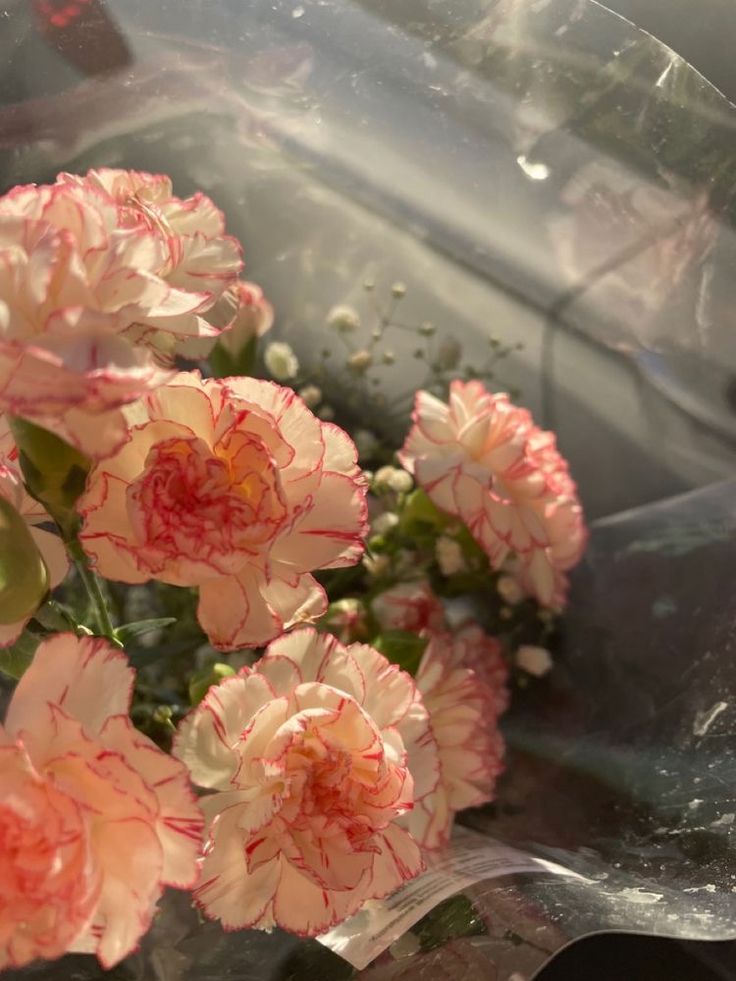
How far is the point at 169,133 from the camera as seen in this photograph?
0.68 m

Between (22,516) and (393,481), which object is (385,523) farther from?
(22,516)

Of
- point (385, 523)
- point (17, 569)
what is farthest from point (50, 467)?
point (385, 523)

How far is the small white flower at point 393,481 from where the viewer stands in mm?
676

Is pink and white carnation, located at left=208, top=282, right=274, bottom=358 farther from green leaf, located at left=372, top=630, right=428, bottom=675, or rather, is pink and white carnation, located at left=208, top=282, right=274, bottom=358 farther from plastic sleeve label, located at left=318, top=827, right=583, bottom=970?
plastic sleeve label, located at left=318, top=827, right=583, bottom=970

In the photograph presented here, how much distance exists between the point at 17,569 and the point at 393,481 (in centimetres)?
34

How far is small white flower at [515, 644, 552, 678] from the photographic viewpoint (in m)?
0.73

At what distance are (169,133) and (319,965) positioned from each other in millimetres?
538

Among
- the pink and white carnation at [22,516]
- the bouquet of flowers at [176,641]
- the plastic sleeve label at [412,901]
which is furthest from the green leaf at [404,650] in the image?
the pink and white carnation at [22,516]

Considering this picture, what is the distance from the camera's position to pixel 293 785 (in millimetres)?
395

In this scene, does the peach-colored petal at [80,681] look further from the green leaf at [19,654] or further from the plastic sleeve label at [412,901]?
the plastic sleeve label at [412,901]

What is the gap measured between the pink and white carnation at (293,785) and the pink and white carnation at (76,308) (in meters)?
0.14

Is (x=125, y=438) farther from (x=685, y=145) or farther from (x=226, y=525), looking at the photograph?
Result: (x=685, y=145)

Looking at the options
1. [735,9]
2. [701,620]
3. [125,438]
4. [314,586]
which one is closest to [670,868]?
[701,620]

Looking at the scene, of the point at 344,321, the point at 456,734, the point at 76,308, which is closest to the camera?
the point at 76,308
